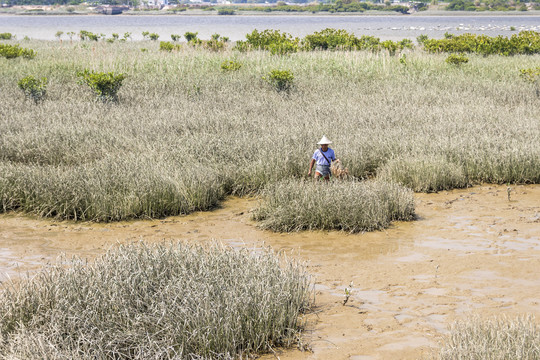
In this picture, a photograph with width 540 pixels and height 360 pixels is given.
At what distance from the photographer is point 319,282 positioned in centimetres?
619

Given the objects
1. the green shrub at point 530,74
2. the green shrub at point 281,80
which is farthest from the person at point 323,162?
the green shrub at point 530,74

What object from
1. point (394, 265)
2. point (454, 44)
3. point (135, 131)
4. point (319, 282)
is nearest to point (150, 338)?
point (319, 282)

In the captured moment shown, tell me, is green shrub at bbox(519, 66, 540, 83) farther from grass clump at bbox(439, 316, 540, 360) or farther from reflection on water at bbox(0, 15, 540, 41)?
reflection on water at bbox(0, 15, 540, 41)

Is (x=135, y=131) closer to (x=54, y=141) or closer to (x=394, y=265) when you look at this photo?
(x=54, y=141)

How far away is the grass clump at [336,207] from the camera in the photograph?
308 inches

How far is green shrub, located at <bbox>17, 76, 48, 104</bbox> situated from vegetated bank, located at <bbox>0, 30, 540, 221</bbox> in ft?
0.80

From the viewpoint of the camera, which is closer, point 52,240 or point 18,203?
point 52,240

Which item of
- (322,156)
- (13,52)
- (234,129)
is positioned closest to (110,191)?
(322,156)

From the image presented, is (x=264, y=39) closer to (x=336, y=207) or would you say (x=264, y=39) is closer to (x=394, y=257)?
(x=336, y=207)

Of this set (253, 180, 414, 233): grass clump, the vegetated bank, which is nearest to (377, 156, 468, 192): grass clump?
the vegetated bank

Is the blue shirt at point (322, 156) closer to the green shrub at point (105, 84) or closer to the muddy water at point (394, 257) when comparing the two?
the muddy water at point (394, 257)

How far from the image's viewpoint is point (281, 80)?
16422mm

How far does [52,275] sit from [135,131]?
7299 millimetres

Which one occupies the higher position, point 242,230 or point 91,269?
point 91,269
